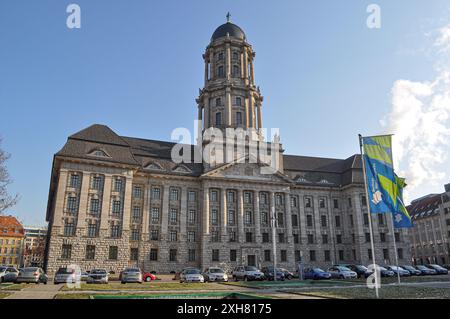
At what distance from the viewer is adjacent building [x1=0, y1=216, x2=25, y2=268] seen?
111169 millimetres

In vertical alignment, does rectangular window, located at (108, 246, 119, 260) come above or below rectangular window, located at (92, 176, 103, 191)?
below

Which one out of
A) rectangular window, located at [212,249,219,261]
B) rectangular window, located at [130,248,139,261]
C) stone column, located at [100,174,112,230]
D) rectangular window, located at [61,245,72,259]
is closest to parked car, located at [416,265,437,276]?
rectangular window, located at [212,249,219,261]

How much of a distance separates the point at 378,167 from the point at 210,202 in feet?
130

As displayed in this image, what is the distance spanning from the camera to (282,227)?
61.1 metres

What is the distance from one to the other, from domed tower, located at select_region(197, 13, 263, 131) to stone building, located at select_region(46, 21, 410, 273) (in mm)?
223

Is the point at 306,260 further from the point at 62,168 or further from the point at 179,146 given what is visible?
the point at 62,168

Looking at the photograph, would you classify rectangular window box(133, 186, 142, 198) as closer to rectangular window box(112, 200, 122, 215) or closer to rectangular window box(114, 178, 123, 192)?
rectangular window box(114, 178, 123, 192)

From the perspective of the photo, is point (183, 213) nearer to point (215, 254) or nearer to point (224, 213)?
point (224, 213)

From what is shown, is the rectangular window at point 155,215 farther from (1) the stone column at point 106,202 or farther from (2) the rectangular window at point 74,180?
(2) the rectangular window at point 74,180

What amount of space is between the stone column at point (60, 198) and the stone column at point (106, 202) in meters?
5.25
